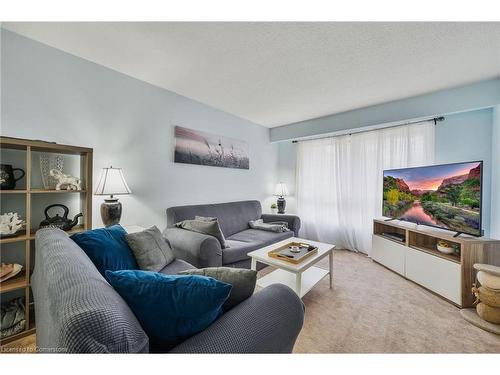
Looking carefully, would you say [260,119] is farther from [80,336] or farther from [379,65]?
[80,336]

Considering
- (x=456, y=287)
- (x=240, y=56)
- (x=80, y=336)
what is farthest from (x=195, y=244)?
(x=456, y=287)

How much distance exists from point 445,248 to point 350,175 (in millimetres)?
1633

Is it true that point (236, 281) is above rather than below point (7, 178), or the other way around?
below

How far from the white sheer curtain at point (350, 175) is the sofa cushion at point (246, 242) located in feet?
3.80

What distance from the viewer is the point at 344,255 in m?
3.26

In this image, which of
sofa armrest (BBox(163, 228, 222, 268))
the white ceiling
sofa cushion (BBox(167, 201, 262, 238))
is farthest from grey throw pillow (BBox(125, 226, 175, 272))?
the white ceiling

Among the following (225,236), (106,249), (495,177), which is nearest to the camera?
(106,249)

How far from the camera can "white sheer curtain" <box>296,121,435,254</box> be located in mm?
2920

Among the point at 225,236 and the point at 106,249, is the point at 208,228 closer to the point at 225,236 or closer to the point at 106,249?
the point at 225,236

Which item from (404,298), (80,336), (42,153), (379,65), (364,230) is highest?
(379,65)

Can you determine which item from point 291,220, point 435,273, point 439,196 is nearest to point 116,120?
point 291,220

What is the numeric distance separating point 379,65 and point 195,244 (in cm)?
245

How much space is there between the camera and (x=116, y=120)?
7.20 ft

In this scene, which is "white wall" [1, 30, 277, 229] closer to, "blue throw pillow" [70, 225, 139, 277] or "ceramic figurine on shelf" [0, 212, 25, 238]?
"ceramic figurine on shelf" [0, 212, 25, 238]
